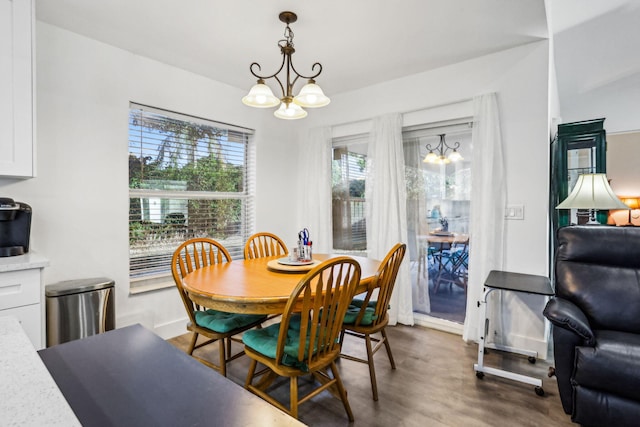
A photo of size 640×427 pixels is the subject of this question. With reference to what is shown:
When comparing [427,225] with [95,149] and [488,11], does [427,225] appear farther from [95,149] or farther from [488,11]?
[95,149]

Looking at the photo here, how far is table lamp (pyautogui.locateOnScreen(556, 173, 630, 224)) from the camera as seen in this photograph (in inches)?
96.3

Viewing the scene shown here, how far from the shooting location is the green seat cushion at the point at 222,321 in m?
2.08

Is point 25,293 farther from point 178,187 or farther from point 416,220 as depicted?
point 416,220

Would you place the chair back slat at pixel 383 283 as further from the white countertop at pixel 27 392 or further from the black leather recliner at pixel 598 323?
the white countertop at pixel 27 392

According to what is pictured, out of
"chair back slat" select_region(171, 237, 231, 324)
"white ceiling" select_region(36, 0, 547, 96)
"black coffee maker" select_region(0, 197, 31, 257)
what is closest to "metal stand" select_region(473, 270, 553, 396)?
"white ceiling" select_region(36, 0, 547, 96)

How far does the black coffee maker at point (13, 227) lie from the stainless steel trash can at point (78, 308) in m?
0.38

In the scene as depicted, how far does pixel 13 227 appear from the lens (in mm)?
2084

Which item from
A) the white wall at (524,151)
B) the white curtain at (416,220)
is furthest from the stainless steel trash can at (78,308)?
the white wall at (524,151)

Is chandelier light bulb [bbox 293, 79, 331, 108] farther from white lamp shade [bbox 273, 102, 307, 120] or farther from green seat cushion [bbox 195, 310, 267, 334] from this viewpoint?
green seat cushion [bbox 195, 310, 267, 334]

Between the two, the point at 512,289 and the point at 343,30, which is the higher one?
the point at 343,30

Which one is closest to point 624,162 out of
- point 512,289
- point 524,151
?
point 524,151

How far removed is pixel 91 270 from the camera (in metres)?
2.66

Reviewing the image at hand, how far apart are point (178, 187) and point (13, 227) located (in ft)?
4.38

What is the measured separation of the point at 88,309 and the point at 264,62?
8.19ft
